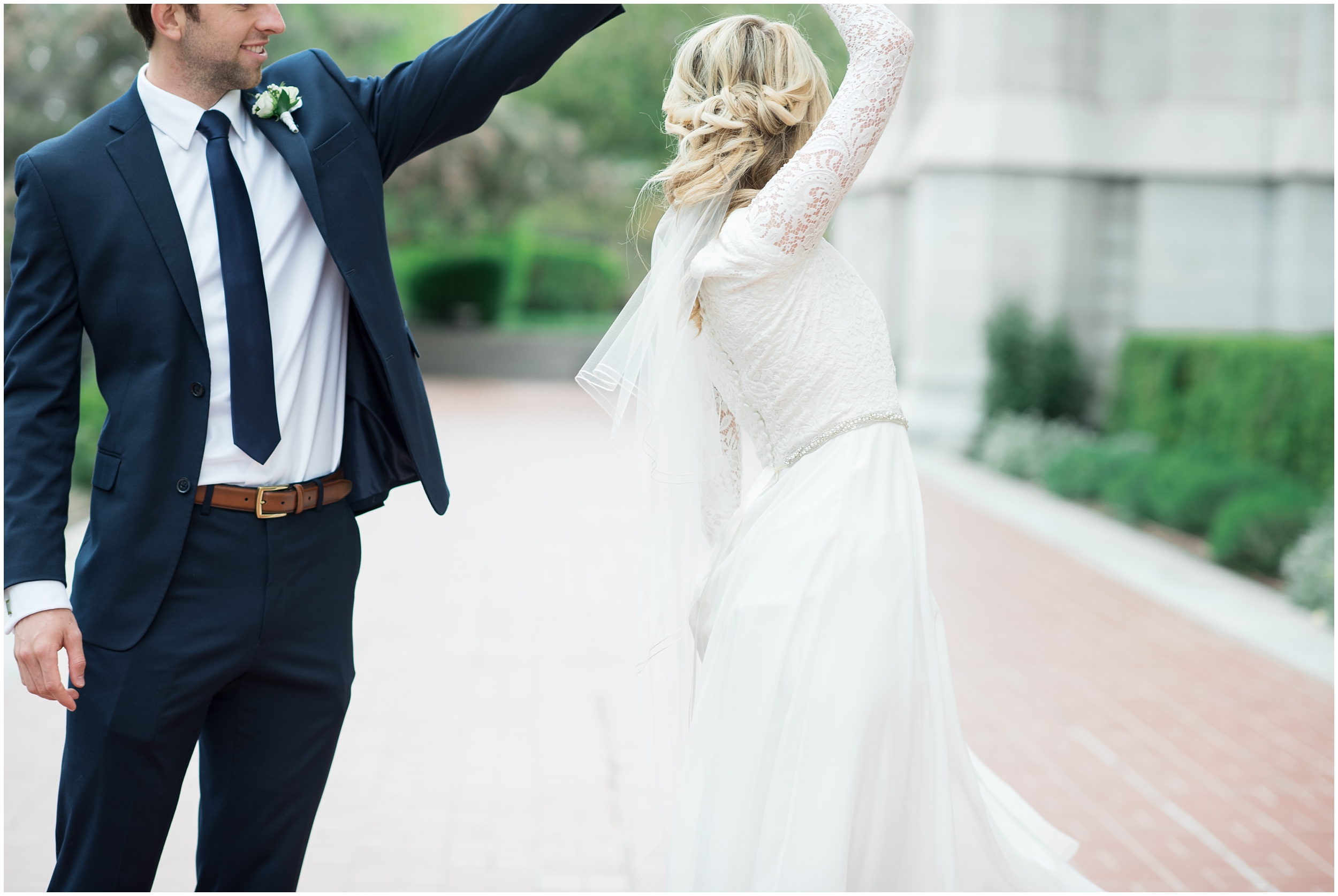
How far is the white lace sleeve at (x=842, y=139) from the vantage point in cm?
223

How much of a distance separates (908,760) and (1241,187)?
1303 cm

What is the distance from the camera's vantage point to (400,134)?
2.50 meters

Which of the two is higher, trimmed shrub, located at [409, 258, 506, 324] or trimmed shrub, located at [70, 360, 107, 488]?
trimmed shrub, located at [409, 258, 506, 324]

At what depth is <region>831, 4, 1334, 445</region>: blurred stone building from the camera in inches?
516

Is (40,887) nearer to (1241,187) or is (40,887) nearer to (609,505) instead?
(609,505)

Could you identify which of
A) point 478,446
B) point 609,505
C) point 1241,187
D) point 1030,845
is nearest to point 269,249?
point 1030,845

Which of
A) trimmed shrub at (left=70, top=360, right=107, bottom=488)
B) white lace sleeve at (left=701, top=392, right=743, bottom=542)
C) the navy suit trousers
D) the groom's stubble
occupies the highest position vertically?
the groom's stubble

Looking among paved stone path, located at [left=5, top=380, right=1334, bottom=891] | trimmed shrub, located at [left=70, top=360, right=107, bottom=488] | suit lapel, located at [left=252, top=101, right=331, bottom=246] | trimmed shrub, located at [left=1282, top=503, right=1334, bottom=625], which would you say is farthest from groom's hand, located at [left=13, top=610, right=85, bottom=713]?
trimmed shrub, located at [left=70, top=360, right=107, bottom=488]

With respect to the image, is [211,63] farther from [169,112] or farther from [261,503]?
[261,503]

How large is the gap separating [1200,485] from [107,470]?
8.57 metres

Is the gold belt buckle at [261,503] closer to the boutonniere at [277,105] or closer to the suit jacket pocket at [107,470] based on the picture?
the suit jacket pocket at [107,470]

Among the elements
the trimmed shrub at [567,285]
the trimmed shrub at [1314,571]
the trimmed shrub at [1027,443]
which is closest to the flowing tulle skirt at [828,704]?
the trimmed shrub at [1314,571]

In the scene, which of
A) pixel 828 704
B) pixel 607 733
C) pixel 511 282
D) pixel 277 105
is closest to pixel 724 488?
pixel 828 704

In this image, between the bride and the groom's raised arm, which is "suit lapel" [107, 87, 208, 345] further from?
the bride
